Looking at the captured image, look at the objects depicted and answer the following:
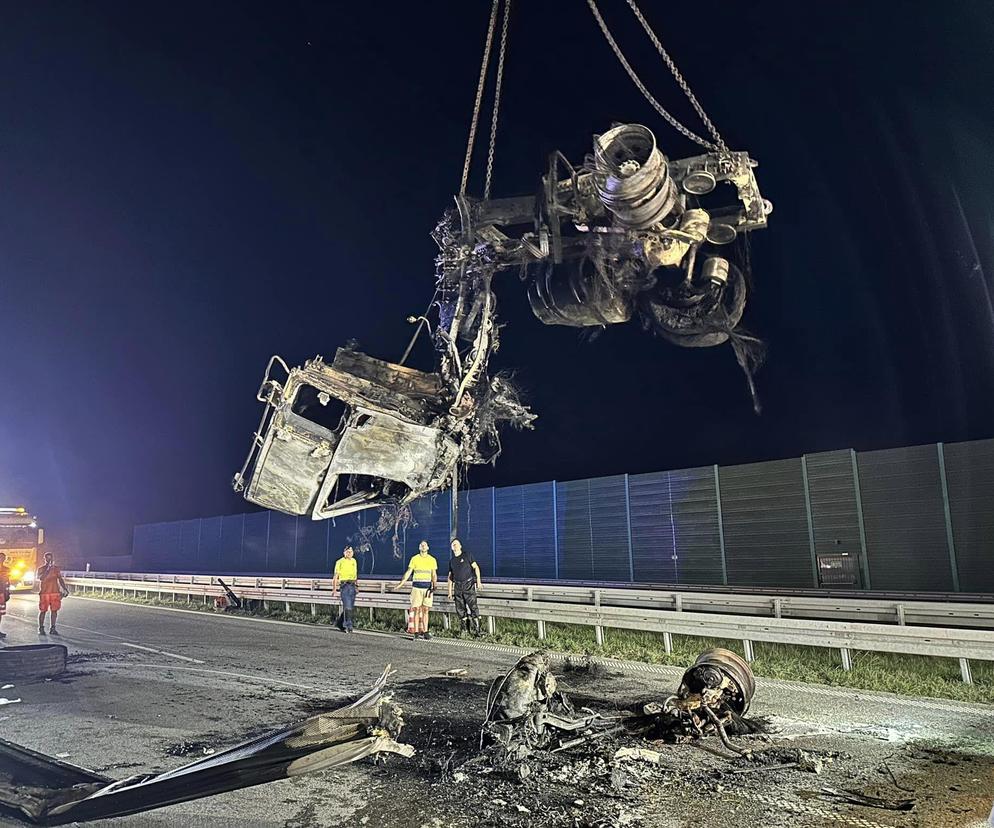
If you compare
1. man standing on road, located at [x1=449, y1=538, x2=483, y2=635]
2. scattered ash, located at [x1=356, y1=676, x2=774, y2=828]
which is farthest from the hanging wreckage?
scattered ash, located at [x1=356, y1=676, x2=774, y2=828]

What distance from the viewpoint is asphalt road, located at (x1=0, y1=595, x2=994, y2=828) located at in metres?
4.40

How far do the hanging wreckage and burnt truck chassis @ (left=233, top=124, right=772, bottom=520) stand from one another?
0.9 inches

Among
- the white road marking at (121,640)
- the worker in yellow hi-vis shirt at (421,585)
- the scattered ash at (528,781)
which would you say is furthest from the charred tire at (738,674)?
the white road marking at (121,640)

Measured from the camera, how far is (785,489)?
14.8m

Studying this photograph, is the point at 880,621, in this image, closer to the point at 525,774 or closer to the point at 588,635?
the point at 588,635

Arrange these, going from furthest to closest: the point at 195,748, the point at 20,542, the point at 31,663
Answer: the point at 20,542, the point at 31,663, the point at 195,748

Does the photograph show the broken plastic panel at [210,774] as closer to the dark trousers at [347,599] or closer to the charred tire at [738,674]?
the charred tire at [738,674]

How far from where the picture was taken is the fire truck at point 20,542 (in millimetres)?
26609

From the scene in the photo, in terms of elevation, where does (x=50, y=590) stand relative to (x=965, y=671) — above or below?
above

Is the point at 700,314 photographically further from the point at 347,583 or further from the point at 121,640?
the point at 121,640

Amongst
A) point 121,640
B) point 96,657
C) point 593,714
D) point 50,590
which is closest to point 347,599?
point 121,640

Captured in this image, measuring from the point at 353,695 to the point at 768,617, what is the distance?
5.85 meters

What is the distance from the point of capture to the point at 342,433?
11305 millimetres

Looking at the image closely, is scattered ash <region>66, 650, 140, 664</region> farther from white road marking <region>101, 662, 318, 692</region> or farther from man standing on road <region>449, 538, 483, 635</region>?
man standing on road <region>449, 538, 483, 635</region>
